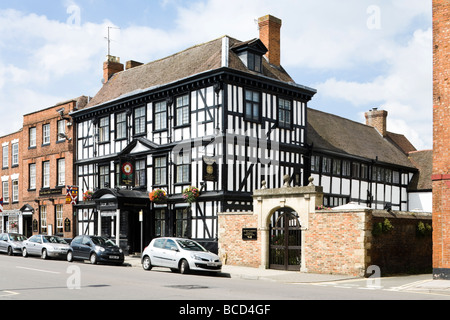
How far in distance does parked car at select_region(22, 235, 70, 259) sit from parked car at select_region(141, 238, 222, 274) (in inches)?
293

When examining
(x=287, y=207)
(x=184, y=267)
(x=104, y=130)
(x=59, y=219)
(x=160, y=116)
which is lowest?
(x=184, y=267)

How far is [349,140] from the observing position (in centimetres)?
3878

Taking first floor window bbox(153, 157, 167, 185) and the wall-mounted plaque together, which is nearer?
the wall-mounted plaque

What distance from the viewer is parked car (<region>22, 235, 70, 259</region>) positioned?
28844 millimetres

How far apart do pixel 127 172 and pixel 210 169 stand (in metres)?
6.72

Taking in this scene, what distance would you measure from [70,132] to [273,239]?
19.6 meters

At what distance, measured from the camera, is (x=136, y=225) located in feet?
106

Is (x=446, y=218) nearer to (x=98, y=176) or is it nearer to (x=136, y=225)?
(x=136, y=225)

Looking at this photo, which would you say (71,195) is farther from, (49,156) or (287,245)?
(287,245)

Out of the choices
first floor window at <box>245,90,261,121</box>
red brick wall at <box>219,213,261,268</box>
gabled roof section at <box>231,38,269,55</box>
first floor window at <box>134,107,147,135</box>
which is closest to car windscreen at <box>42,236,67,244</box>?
first floor window at <box>134,107,147,135</box>

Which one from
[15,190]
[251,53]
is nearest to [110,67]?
[251,53]

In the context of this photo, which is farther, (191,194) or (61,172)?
(61,172)

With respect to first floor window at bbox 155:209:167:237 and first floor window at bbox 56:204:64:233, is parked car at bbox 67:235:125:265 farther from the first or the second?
first floor window at bbox 56:204:64:233
